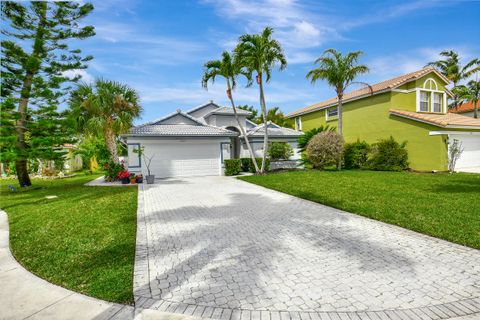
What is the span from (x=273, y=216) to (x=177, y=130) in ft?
41.1

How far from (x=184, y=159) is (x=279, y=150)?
7.40 m

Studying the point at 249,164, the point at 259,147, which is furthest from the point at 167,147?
the point at 259,147

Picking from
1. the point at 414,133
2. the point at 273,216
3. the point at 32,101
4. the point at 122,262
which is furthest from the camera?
the point at 414,133

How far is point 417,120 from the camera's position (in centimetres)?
1628

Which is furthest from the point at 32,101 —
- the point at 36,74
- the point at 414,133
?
the point at 414,133

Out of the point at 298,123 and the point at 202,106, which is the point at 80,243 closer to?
the point at 202,106

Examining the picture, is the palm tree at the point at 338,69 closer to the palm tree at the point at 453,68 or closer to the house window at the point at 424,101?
the house window at the point at 424,101

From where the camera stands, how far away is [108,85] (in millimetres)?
15164

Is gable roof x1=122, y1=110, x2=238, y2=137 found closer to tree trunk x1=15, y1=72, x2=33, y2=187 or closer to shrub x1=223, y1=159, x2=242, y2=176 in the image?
shrub x1=223, y1=159, x2=242, y2=176

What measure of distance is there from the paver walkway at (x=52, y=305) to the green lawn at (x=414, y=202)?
5.64m

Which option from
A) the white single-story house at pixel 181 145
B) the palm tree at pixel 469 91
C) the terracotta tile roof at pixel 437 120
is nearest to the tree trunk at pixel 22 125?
the white single-story house at pixel 181 145

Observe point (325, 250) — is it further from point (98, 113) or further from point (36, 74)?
point (36, 74)

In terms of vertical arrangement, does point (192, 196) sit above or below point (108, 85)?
below

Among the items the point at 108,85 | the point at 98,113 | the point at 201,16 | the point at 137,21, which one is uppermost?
the point at 201,16
